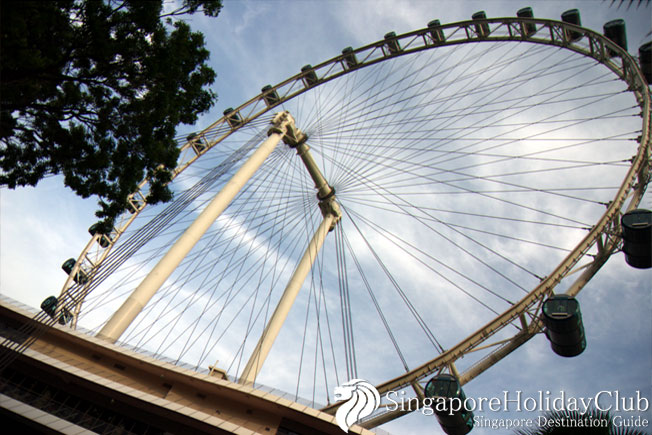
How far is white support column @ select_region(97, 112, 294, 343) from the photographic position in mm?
15836

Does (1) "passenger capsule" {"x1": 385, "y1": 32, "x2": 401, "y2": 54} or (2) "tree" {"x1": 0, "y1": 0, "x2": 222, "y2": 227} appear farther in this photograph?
(1) "passenger capsule" {"x1": 385, "y1": 32, "x2": 401, "y2": 54}

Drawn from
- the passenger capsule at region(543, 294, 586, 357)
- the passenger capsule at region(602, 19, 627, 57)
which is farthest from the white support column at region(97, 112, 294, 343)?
the passenger capsule at region(602, 19, 627, 57)

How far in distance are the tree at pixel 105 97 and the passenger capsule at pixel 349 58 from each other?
17.6 meters

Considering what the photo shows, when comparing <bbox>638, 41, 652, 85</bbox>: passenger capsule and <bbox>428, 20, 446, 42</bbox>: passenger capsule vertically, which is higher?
<bbox>428, 20, 446, 42</bbox>: passenger capsule

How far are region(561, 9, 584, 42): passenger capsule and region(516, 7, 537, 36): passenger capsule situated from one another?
145cm

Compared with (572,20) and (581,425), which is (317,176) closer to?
(572,20)

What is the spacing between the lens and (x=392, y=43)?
2664 cm

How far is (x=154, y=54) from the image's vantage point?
35.3 ft

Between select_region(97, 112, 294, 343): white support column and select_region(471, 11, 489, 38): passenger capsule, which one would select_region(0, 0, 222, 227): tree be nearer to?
select_region(97, 112, 294, 343): white support column

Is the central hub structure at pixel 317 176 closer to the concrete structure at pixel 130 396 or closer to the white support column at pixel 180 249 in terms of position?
the white support column at pixel 180 249

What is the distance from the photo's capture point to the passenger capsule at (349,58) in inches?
1081

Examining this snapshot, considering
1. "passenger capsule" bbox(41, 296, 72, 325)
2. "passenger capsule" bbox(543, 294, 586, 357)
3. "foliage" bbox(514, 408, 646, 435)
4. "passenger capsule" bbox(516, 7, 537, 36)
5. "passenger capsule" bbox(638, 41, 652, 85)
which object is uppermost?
"passenger capsule" bbox(516, 7, 537, 36)

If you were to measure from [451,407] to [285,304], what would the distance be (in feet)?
34.6

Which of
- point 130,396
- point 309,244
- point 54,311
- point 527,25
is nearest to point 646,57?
point 527,25
